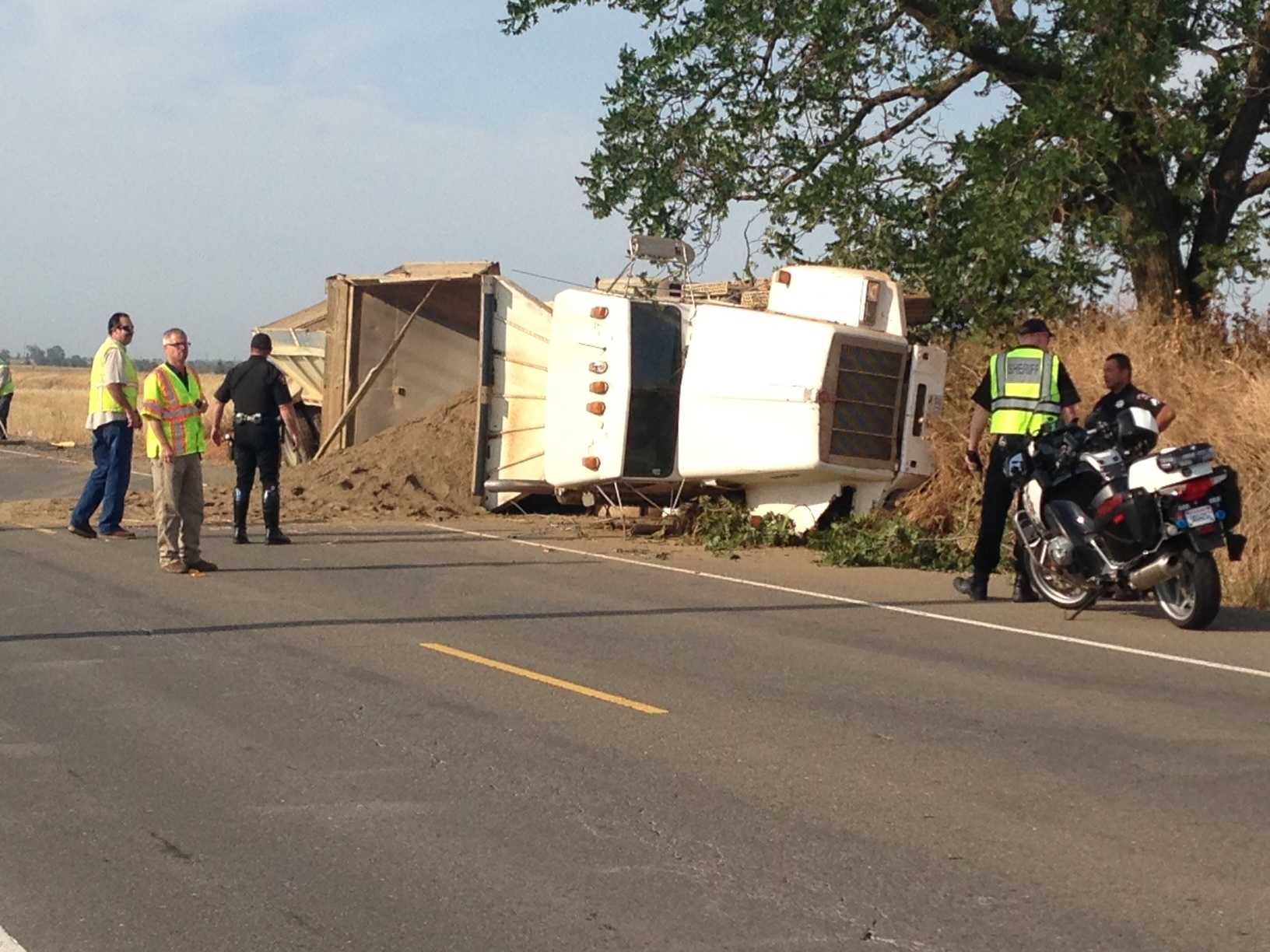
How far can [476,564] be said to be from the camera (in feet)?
46.5

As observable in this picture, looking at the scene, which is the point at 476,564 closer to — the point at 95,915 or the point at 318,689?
the point at 318,689

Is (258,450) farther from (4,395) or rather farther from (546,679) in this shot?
(4,395)

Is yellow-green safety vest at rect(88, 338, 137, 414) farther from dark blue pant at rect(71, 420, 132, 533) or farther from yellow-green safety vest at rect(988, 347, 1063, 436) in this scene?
yellow-green safety vest at rect(988, 347, 1063, 436)

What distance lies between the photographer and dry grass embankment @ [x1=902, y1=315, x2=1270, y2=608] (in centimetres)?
1388

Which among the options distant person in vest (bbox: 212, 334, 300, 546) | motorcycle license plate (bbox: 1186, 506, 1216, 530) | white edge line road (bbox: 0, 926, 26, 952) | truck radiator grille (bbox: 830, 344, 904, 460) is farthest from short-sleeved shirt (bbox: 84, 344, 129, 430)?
white edge line road (bbox: 0, 926, 26, 952)

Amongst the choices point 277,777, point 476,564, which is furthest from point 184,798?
point 476,564

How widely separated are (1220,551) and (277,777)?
8.63m

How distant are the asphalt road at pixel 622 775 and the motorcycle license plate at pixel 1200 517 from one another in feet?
2.31

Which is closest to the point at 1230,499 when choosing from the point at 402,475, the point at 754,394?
the point at 754,394

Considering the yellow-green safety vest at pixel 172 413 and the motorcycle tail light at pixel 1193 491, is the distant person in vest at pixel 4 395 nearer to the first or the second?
the yellow-green safety vest at pixel 172 413

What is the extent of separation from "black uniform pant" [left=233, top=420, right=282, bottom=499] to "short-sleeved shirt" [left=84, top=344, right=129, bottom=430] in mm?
1070

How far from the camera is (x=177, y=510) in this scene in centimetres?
1309

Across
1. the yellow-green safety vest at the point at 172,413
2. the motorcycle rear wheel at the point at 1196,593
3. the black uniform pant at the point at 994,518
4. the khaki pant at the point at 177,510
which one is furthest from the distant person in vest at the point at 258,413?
the motorcycle rear wheel at the point at 1196,593

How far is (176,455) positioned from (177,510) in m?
0.45
